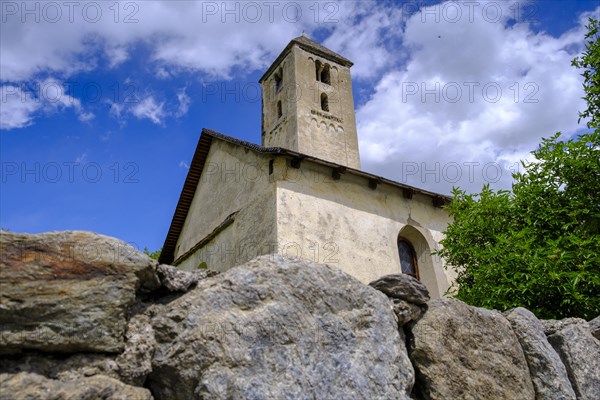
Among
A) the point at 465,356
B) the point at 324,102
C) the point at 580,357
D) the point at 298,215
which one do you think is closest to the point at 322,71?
the point at 324,102

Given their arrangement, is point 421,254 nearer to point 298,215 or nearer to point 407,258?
point 407,258

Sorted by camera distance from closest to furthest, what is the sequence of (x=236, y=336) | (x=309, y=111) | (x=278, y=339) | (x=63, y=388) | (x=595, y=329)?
(x=63, y=388) < (x=236, y=336) < (x=278, y=339) < (x=595, y=329) < (x=309, y=111)

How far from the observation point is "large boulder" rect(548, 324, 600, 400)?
3.98 metres

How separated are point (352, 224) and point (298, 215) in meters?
1.60

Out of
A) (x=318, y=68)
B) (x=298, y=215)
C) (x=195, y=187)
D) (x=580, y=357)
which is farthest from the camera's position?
(x=318, y=68)

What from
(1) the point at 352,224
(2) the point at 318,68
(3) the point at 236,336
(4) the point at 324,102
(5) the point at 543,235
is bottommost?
(3) the point at 236,336

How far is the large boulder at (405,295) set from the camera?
3789 mm

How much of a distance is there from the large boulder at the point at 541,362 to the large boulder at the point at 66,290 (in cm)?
309

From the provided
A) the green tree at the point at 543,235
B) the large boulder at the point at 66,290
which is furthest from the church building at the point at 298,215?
the large boulder at the point at 66,290

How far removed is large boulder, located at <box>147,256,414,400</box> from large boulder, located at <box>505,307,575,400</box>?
1196 mm

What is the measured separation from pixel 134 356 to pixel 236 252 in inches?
409

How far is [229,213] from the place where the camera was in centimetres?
1419

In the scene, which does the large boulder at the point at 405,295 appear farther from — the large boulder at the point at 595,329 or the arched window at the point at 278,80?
the arched window at the point at 278,80

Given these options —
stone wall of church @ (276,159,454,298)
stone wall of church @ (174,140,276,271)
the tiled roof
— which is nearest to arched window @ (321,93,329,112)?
the tiled roof
